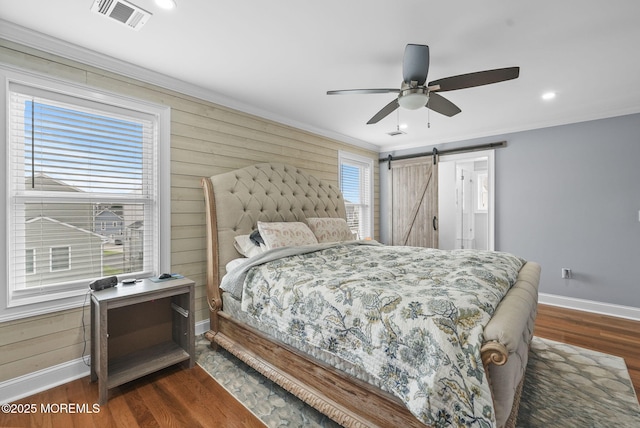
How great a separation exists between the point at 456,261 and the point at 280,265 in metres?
1.41

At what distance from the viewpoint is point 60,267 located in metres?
2.30

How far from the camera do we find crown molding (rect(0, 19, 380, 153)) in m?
2.07

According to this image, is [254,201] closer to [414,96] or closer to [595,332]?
[414,96]

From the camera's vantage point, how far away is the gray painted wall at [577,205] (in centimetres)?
367

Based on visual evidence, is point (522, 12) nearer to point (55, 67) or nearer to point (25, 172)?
point (55, 67)

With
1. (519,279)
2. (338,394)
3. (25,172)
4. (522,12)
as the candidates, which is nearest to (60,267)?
(25,172)

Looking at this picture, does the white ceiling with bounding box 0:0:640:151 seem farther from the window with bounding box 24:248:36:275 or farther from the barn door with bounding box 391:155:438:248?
the barn door with bounding box 391:155:438:248

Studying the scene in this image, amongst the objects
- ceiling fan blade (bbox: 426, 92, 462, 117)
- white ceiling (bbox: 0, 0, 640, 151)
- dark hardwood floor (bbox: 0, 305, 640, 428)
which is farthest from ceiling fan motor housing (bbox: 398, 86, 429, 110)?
dark hardwood floor (bbox: 0, 305, 640, 428)

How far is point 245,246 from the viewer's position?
2.95 m

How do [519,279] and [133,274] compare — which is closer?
[519,279]

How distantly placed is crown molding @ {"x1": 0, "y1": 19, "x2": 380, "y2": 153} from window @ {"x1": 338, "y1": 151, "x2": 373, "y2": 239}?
1.71 metres

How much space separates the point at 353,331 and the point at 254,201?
80.3 inches

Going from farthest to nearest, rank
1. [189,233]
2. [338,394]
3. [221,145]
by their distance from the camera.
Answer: [221,145] < [189,233] < [338,394]

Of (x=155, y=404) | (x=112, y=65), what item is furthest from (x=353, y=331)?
(x=112, y=65)
